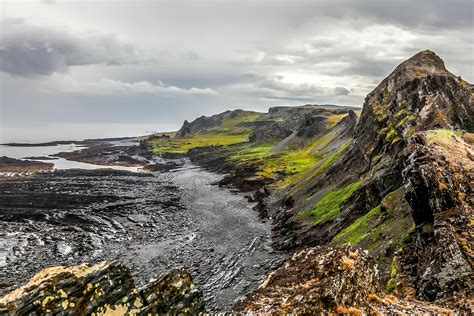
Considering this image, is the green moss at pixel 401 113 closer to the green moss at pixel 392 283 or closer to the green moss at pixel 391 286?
the green moss at pixel 392 283

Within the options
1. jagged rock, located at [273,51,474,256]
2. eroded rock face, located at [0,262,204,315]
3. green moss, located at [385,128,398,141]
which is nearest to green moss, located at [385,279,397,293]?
eroded rock face, located at [0,262,204,315]

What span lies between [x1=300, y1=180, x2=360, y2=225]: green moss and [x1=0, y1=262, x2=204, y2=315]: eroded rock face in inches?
1799

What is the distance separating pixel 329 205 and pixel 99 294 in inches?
2106

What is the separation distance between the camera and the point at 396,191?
140ft

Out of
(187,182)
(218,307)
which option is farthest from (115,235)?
(187,182)

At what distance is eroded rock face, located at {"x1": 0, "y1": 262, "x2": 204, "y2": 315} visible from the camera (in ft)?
40.7

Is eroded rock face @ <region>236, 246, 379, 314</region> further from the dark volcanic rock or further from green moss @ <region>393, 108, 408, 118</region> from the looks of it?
the dark volcanic rock

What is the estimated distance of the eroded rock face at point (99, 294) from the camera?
12406mm

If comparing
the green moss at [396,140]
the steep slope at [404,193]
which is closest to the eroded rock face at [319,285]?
the steep slope at [404,193]

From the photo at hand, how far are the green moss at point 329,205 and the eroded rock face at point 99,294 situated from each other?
45.7m

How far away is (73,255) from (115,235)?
1082 centimetres

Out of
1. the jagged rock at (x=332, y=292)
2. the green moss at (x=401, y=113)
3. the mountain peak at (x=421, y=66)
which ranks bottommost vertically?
the jagged rock at (x=332, y=292)

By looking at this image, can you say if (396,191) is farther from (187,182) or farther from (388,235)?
(187,182)

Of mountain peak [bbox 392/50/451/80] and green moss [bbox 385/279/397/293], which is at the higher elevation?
mountain peak [bbox 392/50/451/80]
